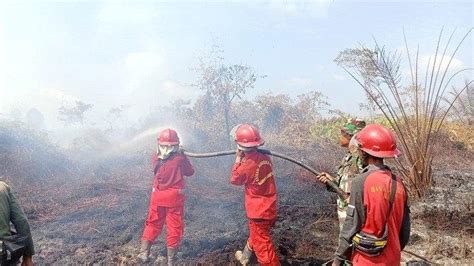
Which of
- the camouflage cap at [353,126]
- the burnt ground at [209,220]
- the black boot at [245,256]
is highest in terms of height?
the camouflage cap at [353,126]

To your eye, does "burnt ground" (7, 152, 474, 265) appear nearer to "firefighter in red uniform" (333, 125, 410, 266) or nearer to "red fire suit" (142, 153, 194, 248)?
"red fire suit" (142, 153, 194, 248)

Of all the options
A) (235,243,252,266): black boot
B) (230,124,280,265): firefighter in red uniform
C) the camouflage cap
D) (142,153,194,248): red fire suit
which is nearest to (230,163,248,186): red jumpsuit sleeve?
(230,124,280,265): firefighter in red uniform

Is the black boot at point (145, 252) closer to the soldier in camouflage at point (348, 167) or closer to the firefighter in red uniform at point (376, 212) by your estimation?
the soldier in camouflage at point (348, 167)

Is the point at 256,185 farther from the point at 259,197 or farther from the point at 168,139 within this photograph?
the point at 168,139

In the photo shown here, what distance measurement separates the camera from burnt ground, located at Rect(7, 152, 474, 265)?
222 inches

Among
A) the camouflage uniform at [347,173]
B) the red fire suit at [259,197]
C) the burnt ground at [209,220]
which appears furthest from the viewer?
the burnt ground at [209,220]

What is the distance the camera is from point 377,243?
3.03 m

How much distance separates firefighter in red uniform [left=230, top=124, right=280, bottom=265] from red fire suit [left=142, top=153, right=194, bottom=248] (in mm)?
1002

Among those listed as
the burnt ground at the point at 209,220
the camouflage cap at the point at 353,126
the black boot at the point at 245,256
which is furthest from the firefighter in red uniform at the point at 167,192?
the camouflage cap at the point at 353,126

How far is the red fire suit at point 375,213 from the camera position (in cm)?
298

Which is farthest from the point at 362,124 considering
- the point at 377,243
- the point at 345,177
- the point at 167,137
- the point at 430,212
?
the point at 430,212

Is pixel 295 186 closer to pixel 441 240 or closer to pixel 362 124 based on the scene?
pixel 441 240

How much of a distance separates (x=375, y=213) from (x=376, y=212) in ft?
0.04

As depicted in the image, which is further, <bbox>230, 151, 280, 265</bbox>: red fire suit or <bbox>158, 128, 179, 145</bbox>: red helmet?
<bbox>158, 128, 179, 145</bbox>: red helmet
